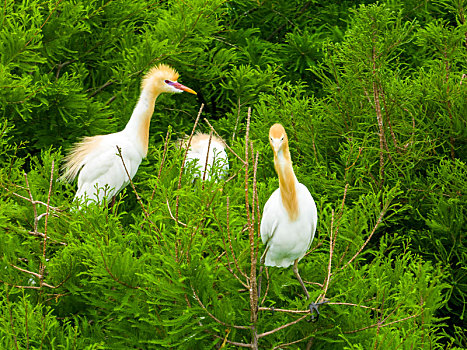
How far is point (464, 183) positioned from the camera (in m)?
3.03

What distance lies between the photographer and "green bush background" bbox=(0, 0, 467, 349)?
215 cm

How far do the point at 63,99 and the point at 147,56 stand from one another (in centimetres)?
56

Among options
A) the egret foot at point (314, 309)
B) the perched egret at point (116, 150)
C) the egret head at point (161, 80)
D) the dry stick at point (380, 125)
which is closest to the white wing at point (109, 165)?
the perched egret at point (116, 150)

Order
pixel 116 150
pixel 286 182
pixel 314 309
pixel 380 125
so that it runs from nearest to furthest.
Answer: pixel 314 309 → pixel 286 182 → pixel 380 125 → pixel 116 150

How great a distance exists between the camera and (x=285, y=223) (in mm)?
2410

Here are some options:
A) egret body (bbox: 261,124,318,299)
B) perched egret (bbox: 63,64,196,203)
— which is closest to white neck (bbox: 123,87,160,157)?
perched egret (bbox: 63,64,196,203)

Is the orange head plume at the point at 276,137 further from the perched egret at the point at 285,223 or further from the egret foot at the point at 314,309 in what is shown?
the egret foot at the point at 314,309

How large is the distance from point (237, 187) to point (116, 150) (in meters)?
1.48

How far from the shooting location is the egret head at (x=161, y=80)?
3.98 metres

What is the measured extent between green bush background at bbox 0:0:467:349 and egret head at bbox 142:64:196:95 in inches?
9.9

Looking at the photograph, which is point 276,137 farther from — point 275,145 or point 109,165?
point 109,165

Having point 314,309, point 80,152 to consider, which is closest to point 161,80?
point 80,152

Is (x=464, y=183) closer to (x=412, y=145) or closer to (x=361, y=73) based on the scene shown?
(x=412, y=145)

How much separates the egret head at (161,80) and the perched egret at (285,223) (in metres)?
1.68
